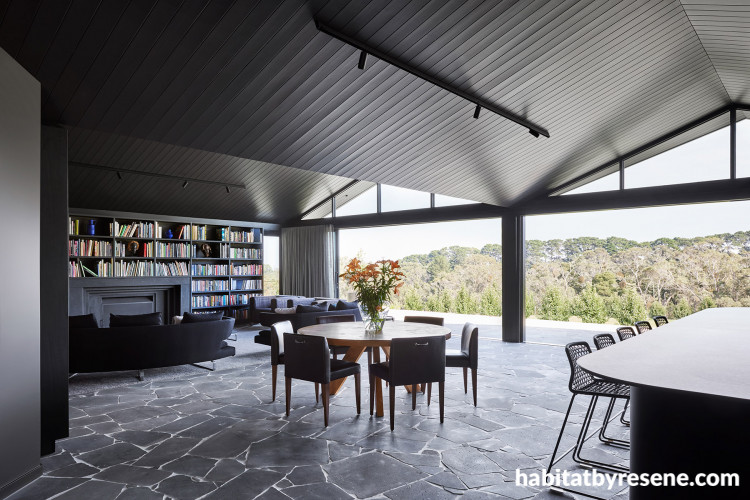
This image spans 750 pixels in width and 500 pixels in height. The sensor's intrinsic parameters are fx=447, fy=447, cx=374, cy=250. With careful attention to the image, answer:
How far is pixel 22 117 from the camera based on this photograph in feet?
8.78

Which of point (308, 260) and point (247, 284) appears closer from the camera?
point (247, 284)

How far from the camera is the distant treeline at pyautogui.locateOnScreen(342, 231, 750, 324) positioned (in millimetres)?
8648

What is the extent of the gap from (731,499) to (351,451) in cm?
218

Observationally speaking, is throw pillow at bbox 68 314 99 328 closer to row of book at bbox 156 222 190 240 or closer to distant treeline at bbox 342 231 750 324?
row of book at bbox 156 222 190 240

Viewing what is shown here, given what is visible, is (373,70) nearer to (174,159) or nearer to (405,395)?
(405,395)

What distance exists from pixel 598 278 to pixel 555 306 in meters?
1.13

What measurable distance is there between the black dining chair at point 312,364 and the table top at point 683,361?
7.04 ft

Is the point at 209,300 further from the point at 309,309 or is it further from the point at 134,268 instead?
the point at 309,309

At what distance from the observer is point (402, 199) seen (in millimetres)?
9180

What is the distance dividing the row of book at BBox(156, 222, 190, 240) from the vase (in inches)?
248

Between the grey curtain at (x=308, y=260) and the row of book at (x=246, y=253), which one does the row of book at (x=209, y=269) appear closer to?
the row of book at (x=246, y=253)

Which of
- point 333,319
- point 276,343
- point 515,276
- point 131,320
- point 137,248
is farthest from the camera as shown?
point 137,248

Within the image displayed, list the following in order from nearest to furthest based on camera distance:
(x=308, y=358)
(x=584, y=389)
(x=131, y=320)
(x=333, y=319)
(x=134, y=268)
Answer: (x=584, y=389) < (x=308, y=358) < (x=131, y=320) < (x=333, y=319) < (x=134, y=268)

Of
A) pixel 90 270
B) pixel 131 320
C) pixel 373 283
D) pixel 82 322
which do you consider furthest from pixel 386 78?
pixel 90 270
